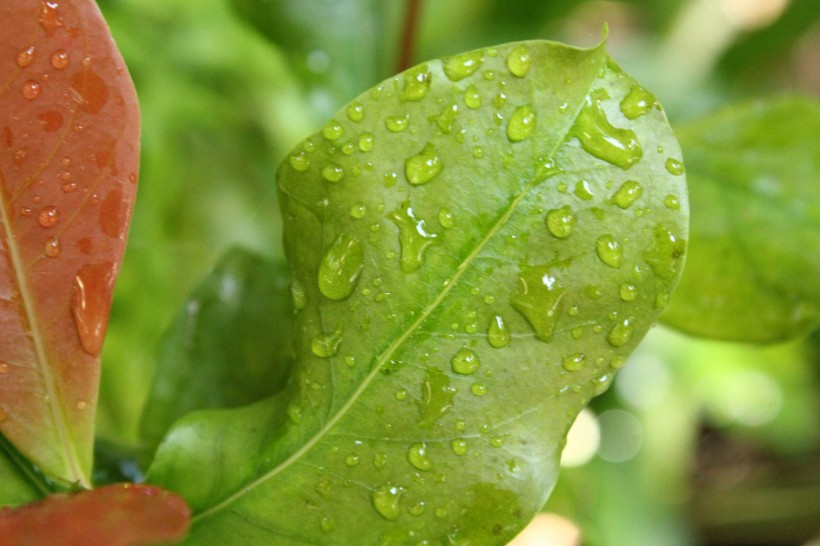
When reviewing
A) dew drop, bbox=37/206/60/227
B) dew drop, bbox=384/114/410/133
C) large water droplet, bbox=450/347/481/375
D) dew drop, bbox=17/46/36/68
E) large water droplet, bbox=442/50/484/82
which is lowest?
large water droplet, bbox=450/347/481/375

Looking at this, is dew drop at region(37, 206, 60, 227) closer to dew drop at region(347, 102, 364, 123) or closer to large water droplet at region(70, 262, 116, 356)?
large water droplet at region(70, 262, 116, 356)

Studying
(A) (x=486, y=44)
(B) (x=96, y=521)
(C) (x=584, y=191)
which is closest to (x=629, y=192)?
(C) (x=584, y=191)

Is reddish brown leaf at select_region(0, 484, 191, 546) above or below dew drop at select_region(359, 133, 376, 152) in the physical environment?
below

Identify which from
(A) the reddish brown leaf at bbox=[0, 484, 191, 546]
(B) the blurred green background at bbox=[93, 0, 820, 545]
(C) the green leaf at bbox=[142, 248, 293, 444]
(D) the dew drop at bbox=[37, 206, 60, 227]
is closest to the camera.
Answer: (A) the reddish brown leaf at bbox=[0, 484, 191, 546]

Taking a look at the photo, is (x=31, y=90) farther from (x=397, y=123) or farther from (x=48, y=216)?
(x=397, y=123)

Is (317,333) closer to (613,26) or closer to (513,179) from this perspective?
(513,179)

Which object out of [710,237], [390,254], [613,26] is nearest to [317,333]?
[390,254]

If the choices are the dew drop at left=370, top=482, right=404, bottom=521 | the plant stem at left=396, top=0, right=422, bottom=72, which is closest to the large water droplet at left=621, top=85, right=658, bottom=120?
the dew drop at left=370, top=482, right=404, bottom=521
